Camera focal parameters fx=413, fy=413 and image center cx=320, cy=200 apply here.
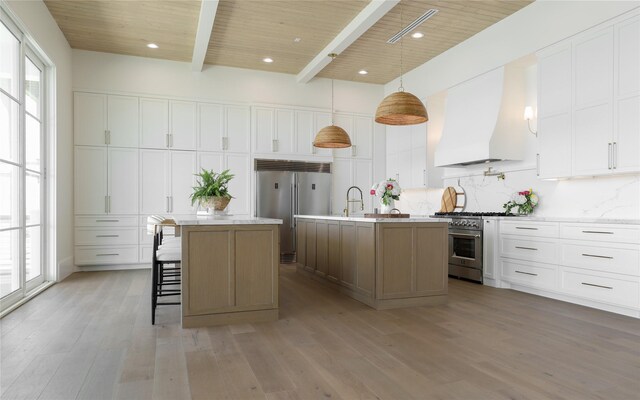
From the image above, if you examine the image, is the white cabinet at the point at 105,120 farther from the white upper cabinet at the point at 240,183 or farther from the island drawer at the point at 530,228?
the island drawer at the point at 530,228

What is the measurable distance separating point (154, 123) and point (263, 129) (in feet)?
5.49

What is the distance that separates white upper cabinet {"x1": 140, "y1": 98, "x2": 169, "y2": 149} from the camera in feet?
20.3

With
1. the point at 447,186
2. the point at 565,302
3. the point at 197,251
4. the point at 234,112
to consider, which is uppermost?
the point at 234,112

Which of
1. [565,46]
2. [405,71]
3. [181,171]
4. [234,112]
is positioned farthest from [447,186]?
[181,171]

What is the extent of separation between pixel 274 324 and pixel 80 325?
59.1 inches

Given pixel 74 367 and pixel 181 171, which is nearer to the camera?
pixel 74 367

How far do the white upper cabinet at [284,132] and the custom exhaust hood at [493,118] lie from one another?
2.75 metres

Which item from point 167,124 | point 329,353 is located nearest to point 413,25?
point 167,124

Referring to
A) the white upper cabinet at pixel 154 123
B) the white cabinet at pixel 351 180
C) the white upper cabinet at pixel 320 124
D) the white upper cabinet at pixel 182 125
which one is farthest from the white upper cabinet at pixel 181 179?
the white cabinet at pixel 351 180

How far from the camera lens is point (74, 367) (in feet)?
7.73

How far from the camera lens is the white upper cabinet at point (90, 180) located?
19.2 ft

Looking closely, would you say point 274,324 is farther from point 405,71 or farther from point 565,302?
point 405,71

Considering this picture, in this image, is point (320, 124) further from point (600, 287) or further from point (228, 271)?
point (600, 287)

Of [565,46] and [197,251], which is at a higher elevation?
[565,46]
